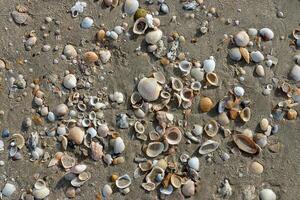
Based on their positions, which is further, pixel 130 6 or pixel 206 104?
pixel 130 6

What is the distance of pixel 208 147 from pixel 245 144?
0.77ft

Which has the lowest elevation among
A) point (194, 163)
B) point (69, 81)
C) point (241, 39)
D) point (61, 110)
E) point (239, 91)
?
point (194, 163)

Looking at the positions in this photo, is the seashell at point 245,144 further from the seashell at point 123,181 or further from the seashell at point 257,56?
the seashell at point 123,181

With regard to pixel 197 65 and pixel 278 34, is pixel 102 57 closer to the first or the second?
pixel 197 65

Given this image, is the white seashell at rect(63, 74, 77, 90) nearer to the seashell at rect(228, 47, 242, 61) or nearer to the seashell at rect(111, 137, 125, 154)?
the seashell at rect(111, 137, 125, 154)

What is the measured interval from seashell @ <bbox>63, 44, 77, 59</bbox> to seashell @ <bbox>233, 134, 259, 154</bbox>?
119cm

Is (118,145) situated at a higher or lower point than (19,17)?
lower

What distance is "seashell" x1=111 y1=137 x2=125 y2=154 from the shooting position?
11.1 feet

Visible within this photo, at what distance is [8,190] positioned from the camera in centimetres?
340

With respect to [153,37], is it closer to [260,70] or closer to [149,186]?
[260,70]

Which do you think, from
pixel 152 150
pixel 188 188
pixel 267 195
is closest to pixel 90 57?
pixel 152 150

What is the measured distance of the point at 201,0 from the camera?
11.6 feet

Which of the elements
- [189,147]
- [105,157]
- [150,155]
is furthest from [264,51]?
[105,157]

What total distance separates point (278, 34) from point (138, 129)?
1.12 m
